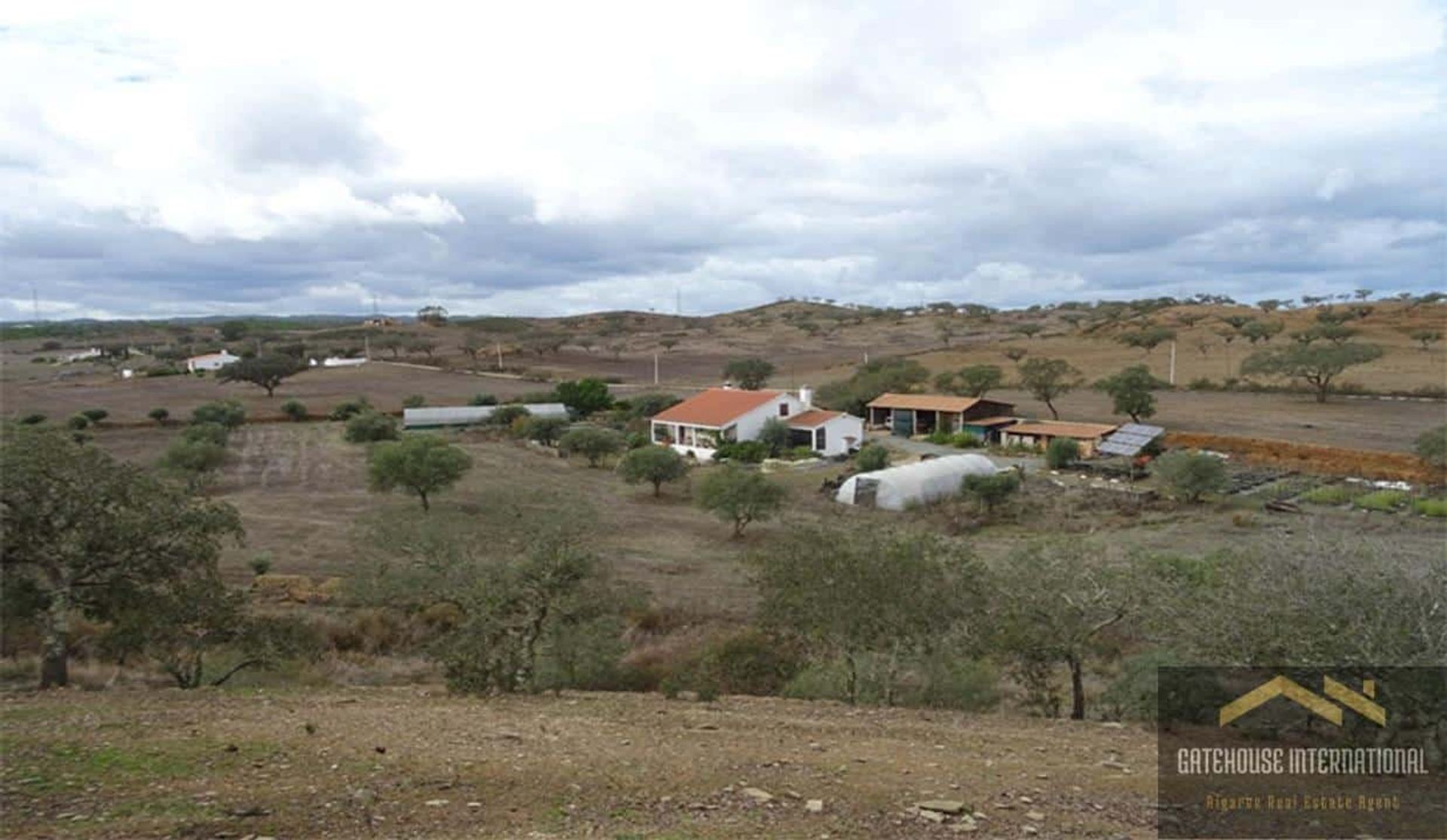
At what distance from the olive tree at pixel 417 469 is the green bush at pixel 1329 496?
3128cm

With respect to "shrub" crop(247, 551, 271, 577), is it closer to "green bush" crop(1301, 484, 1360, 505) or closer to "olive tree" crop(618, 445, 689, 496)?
"olive tree" crop(618, 445, 689, 496)

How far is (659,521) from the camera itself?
107 ft

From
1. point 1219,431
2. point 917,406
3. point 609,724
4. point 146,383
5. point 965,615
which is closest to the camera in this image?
point 609,724

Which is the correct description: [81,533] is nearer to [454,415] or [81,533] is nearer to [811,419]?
[811,419]

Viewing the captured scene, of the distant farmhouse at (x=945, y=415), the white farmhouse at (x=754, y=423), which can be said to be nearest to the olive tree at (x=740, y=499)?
the white farmhouse at (x=754, y=423)

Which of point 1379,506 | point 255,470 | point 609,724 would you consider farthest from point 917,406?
point 609,724

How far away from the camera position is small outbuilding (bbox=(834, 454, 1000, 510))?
35.1 meters

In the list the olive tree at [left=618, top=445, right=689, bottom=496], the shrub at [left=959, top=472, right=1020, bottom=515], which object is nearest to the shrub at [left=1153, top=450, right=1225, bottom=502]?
the shrub at [left=959, top=472, right=1020, bottom=515]

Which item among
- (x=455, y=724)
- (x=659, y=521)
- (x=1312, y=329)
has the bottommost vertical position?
(x=659, y=521)

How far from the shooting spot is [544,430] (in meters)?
52.9

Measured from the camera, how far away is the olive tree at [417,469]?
3350 cm

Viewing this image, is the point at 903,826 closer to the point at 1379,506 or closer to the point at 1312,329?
the point at 1379,506

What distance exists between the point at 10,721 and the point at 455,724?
4478 millimetres

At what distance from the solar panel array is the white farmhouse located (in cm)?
1297
